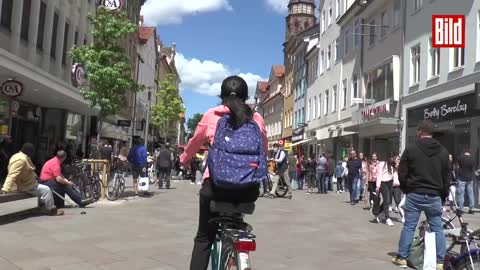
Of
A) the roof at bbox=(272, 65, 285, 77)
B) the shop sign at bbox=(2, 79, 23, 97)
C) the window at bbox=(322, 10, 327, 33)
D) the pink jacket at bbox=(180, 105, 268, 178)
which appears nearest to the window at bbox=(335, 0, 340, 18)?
the window at bbox=(322, 10, 327, 33)

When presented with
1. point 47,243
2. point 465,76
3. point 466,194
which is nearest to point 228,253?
point 47,243

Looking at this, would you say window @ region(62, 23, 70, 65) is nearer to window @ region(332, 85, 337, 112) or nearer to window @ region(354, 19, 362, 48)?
window @ region(354, 19, 362, 48)

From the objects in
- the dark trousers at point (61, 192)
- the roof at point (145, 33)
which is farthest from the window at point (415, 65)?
the roof at point (145, 33)

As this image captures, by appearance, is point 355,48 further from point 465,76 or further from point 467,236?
point 467,236

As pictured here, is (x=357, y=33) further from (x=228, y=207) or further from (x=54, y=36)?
(x=228, y=207)

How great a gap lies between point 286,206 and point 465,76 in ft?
26.5

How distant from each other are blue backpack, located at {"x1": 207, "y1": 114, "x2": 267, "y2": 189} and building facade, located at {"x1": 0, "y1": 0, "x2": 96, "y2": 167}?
46.0 ft

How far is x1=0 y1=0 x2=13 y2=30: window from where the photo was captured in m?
19.3

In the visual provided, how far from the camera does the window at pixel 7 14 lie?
63.3 feet

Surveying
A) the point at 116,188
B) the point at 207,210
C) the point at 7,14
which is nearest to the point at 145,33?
the point at 7,14

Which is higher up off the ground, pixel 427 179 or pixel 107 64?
pixel 107 64

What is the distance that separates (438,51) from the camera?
22.9 metres

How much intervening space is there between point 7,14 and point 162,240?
13.4 m

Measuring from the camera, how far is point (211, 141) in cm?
456
